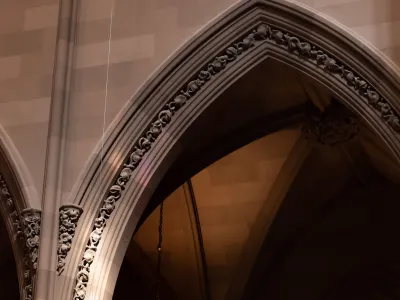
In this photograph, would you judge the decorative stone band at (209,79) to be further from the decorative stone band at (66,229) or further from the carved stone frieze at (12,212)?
the carved stone frieze at (12,212)

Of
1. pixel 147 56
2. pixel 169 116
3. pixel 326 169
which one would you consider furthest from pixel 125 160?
pixel 326 169

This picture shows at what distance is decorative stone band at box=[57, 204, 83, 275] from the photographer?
6281 mm

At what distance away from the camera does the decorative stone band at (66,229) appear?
6.28 meters

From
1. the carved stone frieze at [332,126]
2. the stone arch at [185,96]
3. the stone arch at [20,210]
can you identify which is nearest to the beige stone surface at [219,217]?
the carved stone frieze at [332,126]

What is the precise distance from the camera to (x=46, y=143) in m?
6.80

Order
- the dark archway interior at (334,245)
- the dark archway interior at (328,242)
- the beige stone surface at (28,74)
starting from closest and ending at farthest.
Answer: the beige stone surface at (28,74)
the dark archway interior at (328,242)
the dark archway interior at (334,245)

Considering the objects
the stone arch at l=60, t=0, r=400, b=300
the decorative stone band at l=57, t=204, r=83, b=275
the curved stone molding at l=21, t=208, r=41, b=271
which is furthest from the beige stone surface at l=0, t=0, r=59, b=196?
the stone arch at l=60, t=0, r=400, b=300

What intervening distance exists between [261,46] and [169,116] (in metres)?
0.88

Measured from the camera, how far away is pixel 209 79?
21.9ft

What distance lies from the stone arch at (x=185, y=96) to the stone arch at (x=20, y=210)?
324 millimetres

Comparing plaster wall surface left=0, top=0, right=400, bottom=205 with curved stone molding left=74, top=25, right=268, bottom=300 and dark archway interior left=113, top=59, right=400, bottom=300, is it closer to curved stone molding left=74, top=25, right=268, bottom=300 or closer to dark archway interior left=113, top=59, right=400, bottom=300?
curved stone molding left=74, top=25, right=268, bottom=300

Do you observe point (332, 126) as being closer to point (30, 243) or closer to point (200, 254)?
point (200, 254)

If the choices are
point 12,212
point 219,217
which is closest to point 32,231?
point 12,212

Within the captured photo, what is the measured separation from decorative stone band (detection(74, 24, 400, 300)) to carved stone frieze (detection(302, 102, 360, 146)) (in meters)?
1.58
